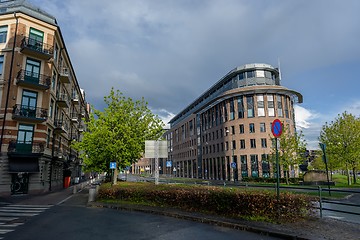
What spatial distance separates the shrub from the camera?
27.9ft

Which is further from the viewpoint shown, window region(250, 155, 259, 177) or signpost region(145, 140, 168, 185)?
window region(250, 155, 259, 177)

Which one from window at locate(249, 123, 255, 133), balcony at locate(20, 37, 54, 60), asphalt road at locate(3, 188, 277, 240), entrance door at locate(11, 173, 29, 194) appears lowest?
asphalt road at locate(3, 188, 277, 240)

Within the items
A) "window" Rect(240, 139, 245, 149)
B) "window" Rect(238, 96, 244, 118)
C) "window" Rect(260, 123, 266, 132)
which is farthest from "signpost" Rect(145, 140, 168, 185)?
"window" Rect(238, 96, 244, 118)

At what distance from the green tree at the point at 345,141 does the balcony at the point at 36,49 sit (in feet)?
123

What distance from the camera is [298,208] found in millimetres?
8516

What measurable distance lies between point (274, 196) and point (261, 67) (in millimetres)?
49311

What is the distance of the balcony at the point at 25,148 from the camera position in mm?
21703

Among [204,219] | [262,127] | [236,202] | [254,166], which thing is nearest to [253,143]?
[262,127]

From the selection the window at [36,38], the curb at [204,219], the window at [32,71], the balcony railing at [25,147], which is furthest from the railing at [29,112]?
the curb at [204,219]

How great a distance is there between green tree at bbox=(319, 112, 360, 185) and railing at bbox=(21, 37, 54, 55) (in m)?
37.6

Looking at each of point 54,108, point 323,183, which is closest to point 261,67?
point 323,183

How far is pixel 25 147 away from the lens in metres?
22.5

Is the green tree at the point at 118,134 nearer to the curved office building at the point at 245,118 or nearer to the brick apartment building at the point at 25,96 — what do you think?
the brick apartment building at the point at 25,96

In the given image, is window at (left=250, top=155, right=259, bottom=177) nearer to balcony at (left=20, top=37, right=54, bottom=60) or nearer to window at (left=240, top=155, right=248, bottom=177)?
window at (left=240, top=155, right=248, bottom=177)
